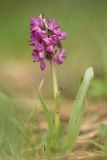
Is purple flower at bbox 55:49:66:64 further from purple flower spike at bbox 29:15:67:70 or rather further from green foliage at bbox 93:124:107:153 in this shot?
green foliage at bbox 93:124:107:153

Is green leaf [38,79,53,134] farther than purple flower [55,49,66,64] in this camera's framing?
No

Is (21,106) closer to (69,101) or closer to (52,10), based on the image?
(69,101)

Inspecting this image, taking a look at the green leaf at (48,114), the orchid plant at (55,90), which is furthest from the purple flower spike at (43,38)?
the green leaf at (48,114)

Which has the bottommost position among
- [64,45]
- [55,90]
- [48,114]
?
[48,114]

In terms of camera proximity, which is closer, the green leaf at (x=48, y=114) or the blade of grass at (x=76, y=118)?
the green leaf at (x=48, y=114)

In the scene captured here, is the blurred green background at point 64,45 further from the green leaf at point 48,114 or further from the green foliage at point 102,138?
the green leaf at point 48,114

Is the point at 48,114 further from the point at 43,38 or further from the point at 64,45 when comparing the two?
the point at 64,45

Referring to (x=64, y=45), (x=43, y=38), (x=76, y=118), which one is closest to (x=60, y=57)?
(x=43, y=38)

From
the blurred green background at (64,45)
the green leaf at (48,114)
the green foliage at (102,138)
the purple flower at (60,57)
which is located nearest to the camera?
the green leaf at (48,114)

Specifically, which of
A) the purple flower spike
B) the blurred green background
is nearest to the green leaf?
the purple flower spike
